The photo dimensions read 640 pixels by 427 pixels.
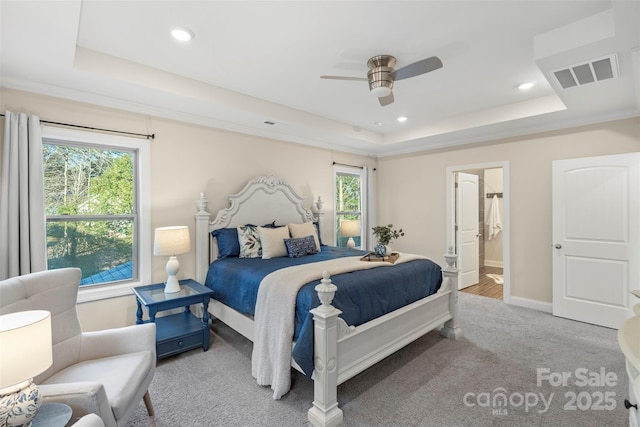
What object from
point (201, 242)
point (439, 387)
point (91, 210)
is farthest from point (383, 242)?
point (91, 210)

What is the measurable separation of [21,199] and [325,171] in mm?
3753

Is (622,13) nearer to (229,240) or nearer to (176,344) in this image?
(229,240)

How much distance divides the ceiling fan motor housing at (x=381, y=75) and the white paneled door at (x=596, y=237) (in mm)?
2774

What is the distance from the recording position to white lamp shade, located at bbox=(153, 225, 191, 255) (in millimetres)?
2984

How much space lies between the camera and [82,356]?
1.89 meters

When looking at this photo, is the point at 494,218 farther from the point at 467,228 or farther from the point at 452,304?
the point at 452,304

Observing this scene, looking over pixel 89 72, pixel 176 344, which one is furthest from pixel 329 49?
pixel 176 344

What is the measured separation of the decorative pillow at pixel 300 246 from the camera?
3.61 m

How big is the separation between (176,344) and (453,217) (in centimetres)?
438

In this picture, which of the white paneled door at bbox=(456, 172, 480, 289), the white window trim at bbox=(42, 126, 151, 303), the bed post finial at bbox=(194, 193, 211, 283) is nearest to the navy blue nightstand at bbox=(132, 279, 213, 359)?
the white window trim at bbox=(42, 126, 151, 303)

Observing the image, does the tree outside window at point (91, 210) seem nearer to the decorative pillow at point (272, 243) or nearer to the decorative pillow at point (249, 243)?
the decorative pillow at point (249, 243)

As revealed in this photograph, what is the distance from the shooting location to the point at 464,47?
2.47 metres

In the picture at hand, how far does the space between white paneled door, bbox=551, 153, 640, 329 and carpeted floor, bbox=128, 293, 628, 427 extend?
19.1 inches

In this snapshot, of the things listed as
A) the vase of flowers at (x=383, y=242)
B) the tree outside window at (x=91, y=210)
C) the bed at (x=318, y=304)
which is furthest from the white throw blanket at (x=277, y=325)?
the tree outside window at (x=91, y=210)
